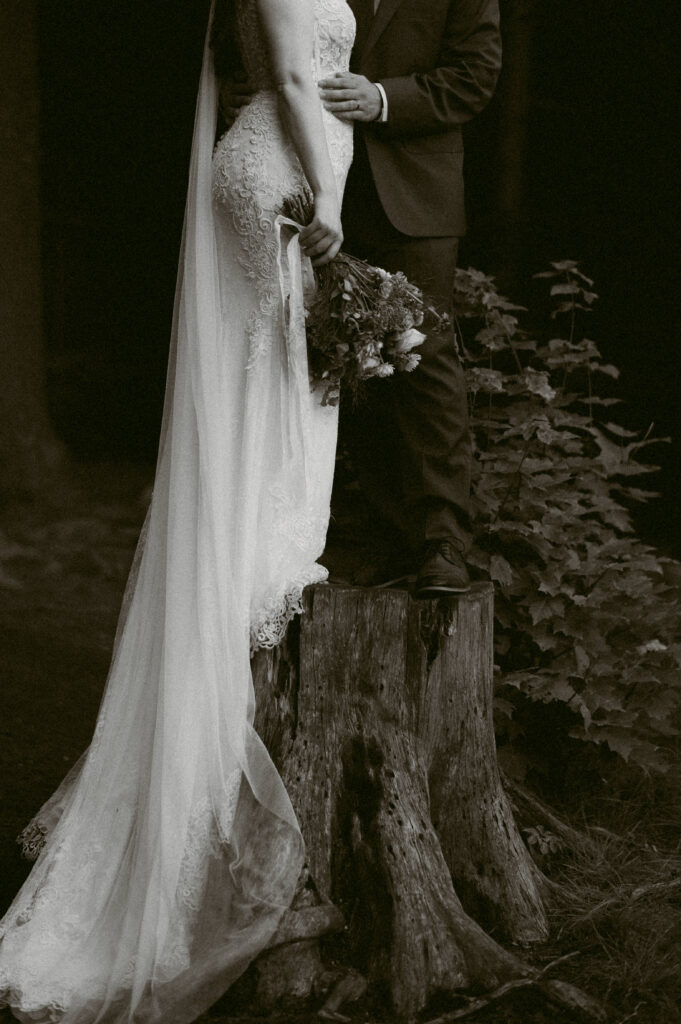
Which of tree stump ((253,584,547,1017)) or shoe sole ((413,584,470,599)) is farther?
shoe sole ((413,584,470,599))

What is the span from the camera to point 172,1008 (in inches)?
103

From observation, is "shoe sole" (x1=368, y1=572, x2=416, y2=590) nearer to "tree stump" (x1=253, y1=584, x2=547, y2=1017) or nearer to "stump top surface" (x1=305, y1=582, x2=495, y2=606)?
"stump top surface" (x1=305, y1=582, x2=495, y2=606)

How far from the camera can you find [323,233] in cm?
296

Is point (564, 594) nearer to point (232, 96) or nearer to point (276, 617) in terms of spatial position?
point (276, 617)

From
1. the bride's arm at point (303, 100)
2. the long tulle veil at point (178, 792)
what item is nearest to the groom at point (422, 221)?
the bride's arm at point (303, 100)

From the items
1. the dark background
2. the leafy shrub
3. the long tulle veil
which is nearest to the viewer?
the long tulle veil

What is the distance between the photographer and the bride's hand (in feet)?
9.67

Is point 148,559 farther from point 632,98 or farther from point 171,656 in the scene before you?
point 632,98

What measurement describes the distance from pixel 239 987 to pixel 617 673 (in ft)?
5.59

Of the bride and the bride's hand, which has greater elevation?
the bride's hand

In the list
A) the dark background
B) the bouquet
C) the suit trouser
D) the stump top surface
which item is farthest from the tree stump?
the dark background

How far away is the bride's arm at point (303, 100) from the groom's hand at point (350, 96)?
12 centimetres

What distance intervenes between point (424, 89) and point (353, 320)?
0.71 meters

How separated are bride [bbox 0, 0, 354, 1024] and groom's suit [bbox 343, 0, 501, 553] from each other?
0.18 metres
